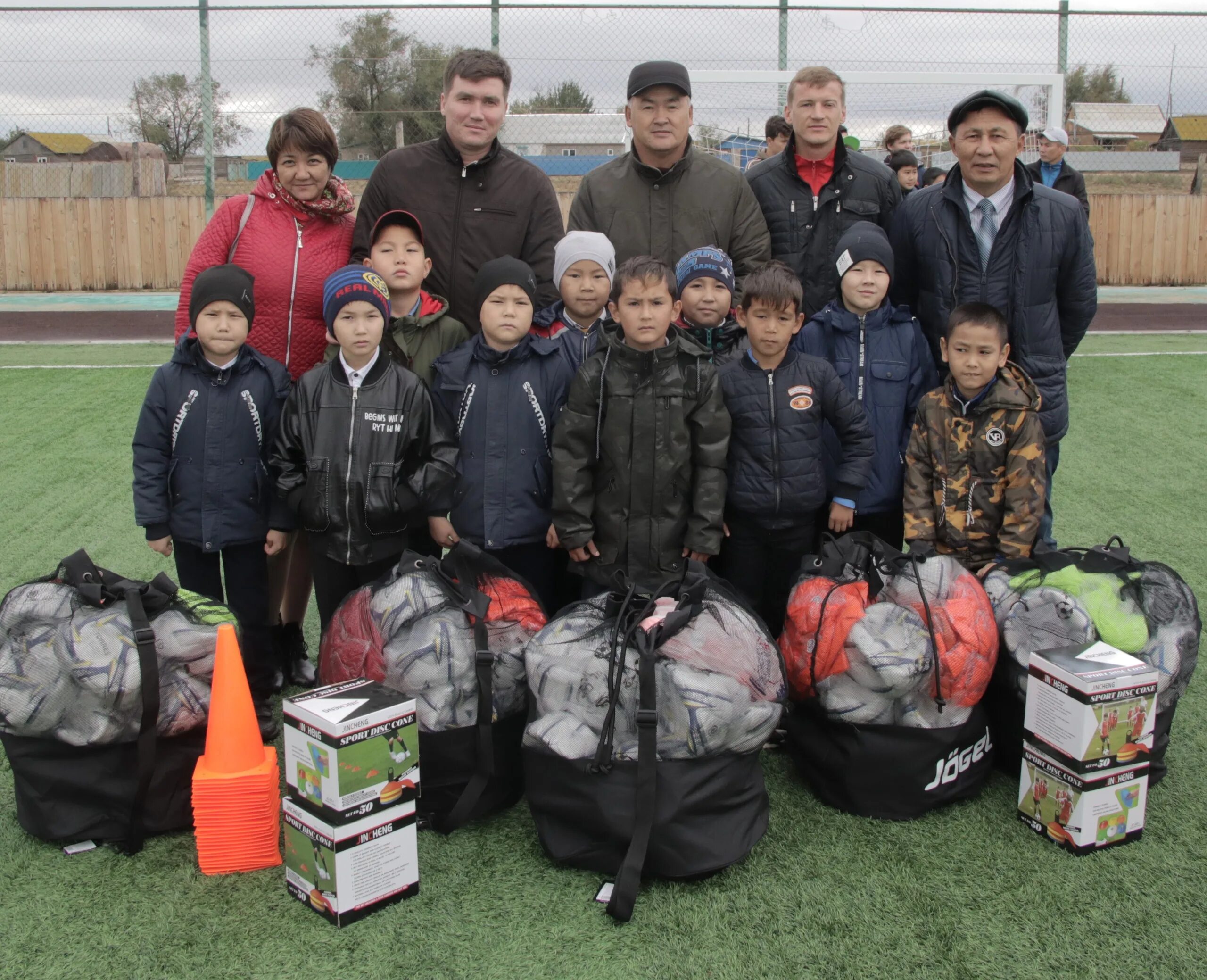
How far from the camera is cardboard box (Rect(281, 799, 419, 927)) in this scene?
2238mm

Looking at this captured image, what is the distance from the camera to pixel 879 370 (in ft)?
10.6

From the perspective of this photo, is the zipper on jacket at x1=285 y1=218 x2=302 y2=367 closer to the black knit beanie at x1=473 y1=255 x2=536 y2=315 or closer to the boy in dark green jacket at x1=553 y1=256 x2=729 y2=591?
the black knit beanie at x1=473 y1=255 x2=536 y2=315

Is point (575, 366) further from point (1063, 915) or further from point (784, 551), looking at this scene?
point (1063, 915)

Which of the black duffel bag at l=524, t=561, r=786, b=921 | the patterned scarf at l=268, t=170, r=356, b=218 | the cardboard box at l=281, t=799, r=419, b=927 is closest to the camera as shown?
the cardboard box at l=281, t=799, r=419, b=927

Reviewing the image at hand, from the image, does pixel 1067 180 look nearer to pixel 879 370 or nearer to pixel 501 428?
pixel 879 370

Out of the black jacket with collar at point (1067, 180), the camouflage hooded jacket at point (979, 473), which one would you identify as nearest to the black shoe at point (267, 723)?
the camouflage hooded jacket at point (979, 473)

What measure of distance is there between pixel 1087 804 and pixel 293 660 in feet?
8.58

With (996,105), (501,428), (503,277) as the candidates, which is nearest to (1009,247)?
(996,105)

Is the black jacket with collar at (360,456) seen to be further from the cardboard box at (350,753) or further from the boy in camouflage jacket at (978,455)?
the boy in camouflage jacket at (978,455)

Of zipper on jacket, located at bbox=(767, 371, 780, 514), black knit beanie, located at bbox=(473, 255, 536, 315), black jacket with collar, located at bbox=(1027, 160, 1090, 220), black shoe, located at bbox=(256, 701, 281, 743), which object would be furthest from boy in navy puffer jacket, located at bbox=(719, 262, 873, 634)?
black jacket with collar, located at bbox=(1027, 160, 1090, 220)

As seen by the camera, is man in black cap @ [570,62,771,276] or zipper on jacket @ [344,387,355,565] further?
man in black cap @ [570,62,771,276]

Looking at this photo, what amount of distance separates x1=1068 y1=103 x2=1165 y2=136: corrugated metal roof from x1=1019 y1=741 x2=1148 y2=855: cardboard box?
13874 mm

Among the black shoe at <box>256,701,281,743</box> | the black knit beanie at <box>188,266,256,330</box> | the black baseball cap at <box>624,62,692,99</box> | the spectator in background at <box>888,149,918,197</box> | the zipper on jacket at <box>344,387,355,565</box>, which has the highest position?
the spectator in background at <box>888,149,918,197</box>

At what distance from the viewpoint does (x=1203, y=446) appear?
6359mm
